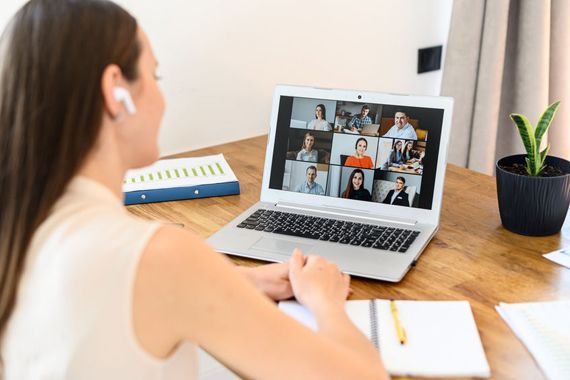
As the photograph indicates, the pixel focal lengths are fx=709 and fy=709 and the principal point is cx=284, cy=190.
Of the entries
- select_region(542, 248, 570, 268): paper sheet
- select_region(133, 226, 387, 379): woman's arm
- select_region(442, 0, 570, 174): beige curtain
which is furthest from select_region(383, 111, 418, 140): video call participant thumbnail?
select_region(442, 0, 570, 174): beige curtain

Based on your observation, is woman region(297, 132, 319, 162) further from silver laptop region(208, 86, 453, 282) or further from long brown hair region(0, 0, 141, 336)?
long brown hair region(0, 0, 141, 336)

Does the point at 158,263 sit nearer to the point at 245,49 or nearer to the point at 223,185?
the point at 223,185

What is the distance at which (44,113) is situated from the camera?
79 centimetres

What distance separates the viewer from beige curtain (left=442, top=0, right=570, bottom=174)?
7.39 feet

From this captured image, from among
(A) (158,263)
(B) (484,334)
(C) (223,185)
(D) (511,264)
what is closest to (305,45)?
(C) (223,185)

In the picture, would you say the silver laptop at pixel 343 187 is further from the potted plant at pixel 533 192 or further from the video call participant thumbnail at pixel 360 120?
the potted plant at pixel 533 192

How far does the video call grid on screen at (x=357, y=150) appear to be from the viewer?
1.41 m

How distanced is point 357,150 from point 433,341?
534mm

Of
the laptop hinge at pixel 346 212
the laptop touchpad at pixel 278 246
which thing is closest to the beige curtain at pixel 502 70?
the laptop hinge at pixel 346 212

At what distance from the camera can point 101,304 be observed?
0.75m

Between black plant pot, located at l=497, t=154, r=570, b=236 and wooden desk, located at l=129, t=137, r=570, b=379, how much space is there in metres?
0.02

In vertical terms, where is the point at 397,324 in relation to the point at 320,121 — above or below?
below

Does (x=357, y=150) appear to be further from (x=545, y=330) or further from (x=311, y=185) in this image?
(x=545, y=330)

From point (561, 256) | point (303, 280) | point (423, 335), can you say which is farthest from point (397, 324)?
point (561, 256)
